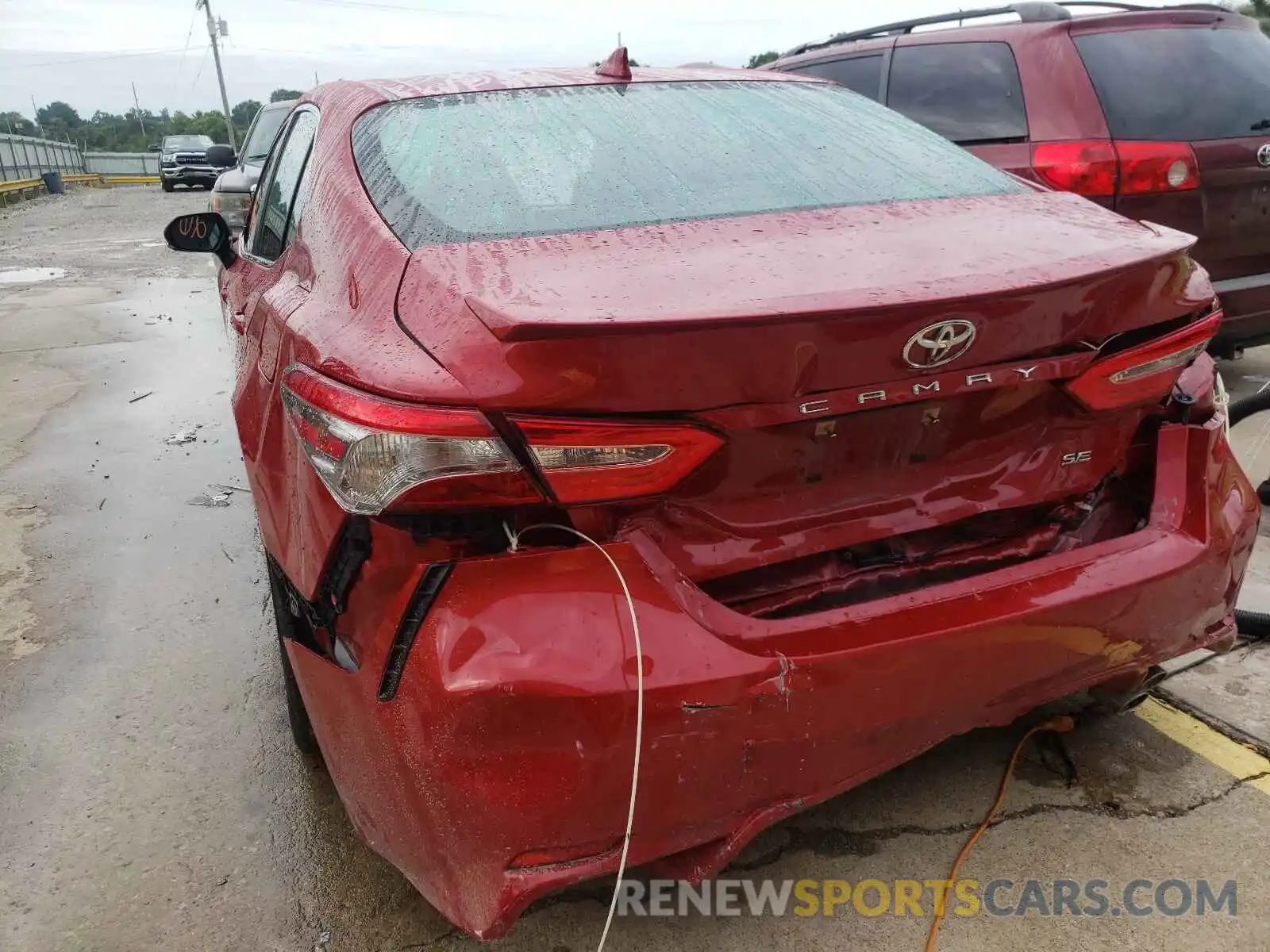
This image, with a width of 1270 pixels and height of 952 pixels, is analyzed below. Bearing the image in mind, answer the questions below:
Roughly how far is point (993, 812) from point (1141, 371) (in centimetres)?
104

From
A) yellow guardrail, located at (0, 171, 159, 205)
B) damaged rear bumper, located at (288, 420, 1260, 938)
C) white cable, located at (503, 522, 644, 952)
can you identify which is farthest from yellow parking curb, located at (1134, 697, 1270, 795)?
yellow guardrail, located at (0, 171, 159, 205)

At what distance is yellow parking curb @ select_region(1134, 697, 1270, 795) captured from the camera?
2.42 m

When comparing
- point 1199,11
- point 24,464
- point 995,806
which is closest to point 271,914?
point 995,806

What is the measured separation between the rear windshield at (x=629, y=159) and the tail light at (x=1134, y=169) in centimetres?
206

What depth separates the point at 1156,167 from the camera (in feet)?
14.3

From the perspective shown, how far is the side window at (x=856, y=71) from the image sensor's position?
213 inches

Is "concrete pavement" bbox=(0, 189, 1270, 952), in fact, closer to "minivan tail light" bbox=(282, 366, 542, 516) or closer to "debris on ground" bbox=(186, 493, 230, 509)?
"debris on ground" bbox=(186, 493, 230, 509)

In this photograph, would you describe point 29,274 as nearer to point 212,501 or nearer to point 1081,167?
point 212,501

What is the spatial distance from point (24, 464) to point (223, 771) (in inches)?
131

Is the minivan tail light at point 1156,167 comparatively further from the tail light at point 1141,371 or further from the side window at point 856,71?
the tail light at point 1141,371

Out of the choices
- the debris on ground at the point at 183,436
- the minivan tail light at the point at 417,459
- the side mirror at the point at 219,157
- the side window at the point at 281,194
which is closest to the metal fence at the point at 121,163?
the side mirror at the point at 219,157

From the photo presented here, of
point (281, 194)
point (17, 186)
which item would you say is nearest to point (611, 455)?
point (281, 194)

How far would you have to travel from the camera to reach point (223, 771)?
2.67 meters

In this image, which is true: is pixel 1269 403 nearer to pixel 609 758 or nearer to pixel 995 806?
pixel 995 806
